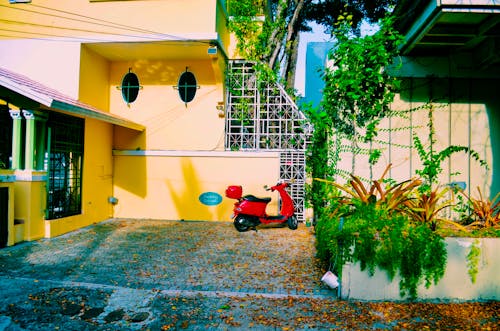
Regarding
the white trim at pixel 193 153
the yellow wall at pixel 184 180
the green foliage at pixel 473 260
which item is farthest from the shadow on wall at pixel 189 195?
the green foliage at pixel 473 260

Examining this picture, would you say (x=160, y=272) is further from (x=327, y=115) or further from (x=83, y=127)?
(x=83, y=127)

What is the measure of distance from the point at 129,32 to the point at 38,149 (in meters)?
3.64

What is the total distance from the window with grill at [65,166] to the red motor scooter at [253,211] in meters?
3.76

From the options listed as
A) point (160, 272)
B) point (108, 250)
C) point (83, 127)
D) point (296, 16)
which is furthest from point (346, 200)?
point (296, 16)

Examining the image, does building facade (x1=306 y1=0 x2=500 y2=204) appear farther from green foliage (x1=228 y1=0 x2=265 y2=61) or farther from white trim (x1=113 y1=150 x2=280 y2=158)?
green foliage (x1=228 y1=0 x2=265 y2=61)

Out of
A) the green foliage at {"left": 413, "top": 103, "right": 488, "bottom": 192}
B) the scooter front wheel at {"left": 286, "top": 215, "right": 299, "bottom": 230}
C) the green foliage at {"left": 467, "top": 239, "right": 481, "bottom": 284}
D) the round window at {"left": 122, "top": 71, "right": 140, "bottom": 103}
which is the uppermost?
the round window at {"left": 122, "top": 71, "right": 140, "bottom": 103}

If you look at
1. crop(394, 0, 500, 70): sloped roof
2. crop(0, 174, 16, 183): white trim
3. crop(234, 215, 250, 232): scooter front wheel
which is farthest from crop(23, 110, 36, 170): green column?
crop(394, 0, 500, 70): sloped roof

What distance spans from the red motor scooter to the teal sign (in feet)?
4.71

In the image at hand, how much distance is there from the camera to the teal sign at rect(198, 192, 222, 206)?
9570 millimetres

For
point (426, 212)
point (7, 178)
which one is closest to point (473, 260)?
point (426, 212)

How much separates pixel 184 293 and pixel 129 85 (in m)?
7.40

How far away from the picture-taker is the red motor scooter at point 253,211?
8016 mm

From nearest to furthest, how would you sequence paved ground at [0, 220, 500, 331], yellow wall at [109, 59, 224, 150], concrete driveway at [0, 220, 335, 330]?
paved ground at [0, 220, 500, 331]
concrete driveway at [0, 220, 335, 330]
yellow wall at [109, 59, 224, 150]

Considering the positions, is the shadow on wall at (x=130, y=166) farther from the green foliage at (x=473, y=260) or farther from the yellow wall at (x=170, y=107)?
the green foliage at (x=473, y=260)
